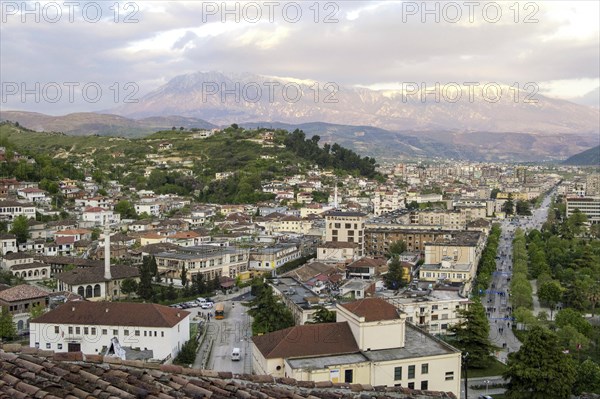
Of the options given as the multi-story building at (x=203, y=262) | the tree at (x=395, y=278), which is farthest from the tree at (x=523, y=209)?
the multi-story building at (x=203, y=262)

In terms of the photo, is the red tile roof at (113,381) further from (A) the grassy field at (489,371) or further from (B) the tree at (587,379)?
(A) the grassy field at (489,371)

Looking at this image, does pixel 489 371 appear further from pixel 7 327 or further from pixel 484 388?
pixel 7 327

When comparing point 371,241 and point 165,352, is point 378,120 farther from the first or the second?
point 165,352

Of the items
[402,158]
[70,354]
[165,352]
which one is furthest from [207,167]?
[402,158]

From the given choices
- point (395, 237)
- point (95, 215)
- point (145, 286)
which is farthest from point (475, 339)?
point (95, 215)

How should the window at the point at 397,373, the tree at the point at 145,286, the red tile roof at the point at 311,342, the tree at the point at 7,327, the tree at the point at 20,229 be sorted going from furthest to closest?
1. the tree at the point at 20,229
2. the tree at the point at 145,286
3. the tree at the point at 7,327
4. the red tile roof at the point at 311,342
5. the window at the point at 397,373

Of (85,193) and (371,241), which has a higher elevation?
(85,193)

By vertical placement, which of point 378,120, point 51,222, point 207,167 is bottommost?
point 51,222
